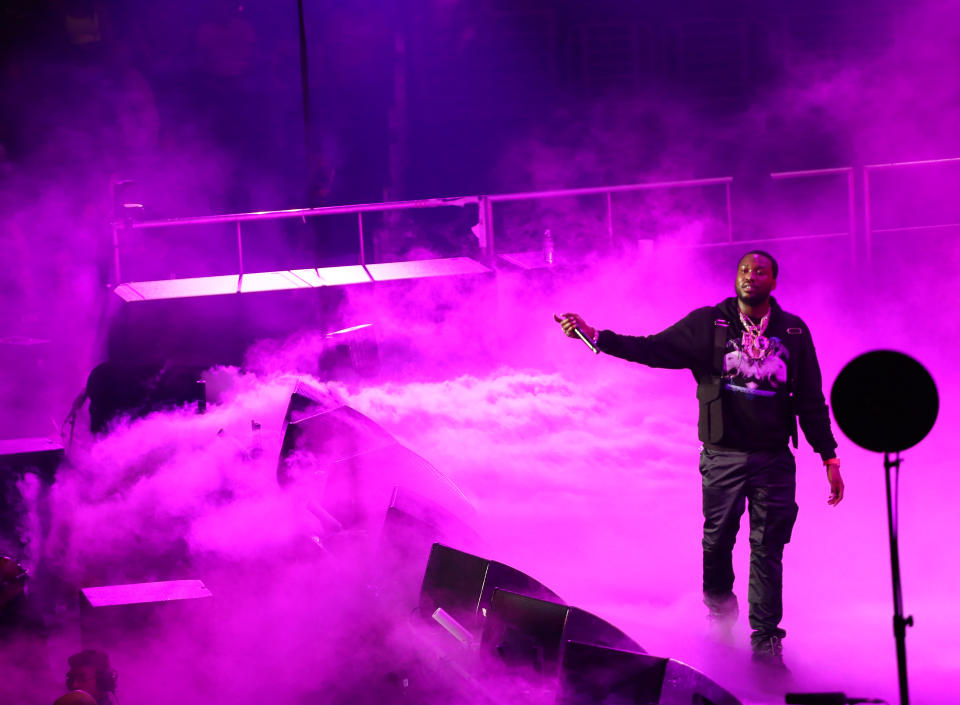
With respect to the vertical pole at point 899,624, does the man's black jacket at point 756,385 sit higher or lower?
higher

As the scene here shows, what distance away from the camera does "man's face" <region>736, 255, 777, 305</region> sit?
345 centimetres

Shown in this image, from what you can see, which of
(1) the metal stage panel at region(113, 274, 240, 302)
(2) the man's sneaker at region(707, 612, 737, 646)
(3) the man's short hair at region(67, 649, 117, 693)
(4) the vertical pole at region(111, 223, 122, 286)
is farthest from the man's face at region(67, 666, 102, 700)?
(4) the vertical pole at region(111, 223, 122, 286)

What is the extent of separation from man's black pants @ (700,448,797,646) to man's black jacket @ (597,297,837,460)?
76 millimetres

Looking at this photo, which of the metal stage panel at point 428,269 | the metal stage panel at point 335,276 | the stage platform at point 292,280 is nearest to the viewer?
the stage platform at point 292,280

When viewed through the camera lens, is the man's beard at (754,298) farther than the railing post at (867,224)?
No

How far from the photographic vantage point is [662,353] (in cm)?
367

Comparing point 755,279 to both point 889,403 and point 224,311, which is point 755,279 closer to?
point 889,403

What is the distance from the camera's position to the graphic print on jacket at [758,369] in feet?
11.3

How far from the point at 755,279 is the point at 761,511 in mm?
916

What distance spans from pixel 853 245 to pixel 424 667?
226 inches

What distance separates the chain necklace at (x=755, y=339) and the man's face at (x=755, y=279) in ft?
0.27

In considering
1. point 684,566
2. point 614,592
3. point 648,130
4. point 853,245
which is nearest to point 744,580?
point 684,566

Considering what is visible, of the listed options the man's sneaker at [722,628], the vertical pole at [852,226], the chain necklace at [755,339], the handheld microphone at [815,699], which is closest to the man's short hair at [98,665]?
the handheld microphone at [815,699]

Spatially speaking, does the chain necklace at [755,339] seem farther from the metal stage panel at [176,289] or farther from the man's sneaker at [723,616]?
the metal stage panel at [176,289]
